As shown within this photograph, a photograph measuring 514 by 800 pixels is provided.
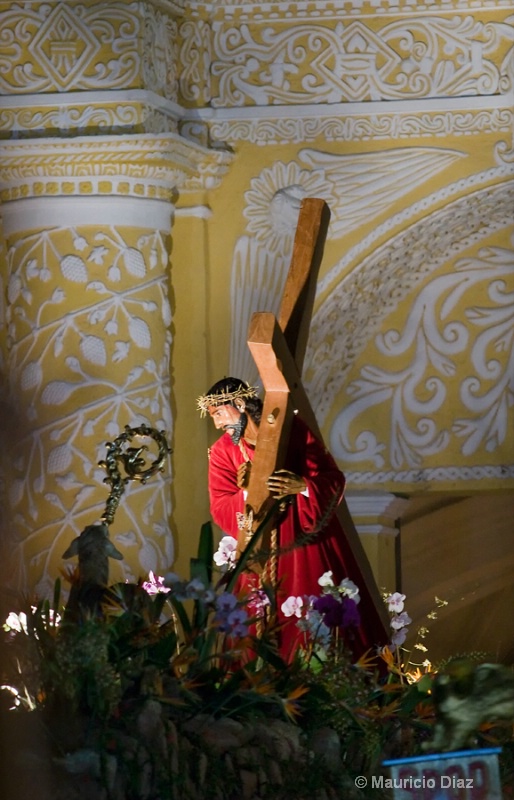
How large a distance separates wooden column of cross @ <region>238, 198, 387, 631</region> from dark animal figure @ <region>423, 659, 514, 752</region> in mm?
1052

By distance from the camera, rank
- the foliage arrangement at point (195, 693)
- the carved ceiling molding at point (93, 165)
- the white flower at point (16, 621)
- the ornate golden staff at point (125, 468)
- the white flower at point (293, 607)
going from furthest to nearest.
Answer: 1. the carved ceiling molding at point (93, 165)
2. the white flower at point (293, 607)
3. the ornate golden staff at point (125, 468)
4. the white flower at point (16, 621)
5. the foliage arrangement at point (195, 693)

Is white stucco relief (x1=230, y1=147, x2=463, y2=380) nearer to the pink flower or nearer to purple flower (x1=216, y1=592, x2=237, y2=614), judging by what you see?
the pink flower

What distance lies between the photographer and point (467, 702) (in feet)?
12.1

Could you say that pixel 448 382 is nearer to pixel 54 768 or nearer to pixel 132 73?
pixel 132 73

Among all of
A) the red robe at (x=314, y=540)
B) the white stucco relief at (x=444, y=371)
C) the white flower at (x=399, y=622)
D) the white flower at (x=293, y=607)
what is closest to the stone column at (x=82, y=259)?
the white stucco relief at (x=444, y=371)

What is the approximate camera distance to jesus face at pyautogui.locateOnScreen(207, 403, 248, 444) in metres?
5.20

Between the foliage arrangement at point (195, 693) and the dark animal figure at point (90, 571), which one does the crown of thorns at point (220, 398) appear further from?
the dark animal figure at point (90, 571)

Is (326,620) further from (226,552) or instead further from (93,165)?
(93,165)

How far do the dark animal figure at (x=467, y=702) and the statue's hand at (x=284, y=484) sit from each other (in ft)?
4.15

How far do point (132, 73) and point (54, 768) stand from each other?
3.55 metres

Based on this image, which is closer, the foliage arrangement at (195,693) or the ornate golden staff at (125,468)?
the foliage arrangement at (195,693)

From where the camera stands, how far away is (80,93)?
6.33 metres

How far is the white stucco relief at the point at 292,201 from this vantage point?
6.64 meters

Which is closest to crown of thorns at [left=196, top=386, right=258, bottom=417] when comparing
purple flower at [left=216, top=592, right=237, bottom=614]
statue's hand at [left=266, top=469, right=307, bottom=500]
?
statue's hand at [left=266, top=469, right=307, bottom=500]
